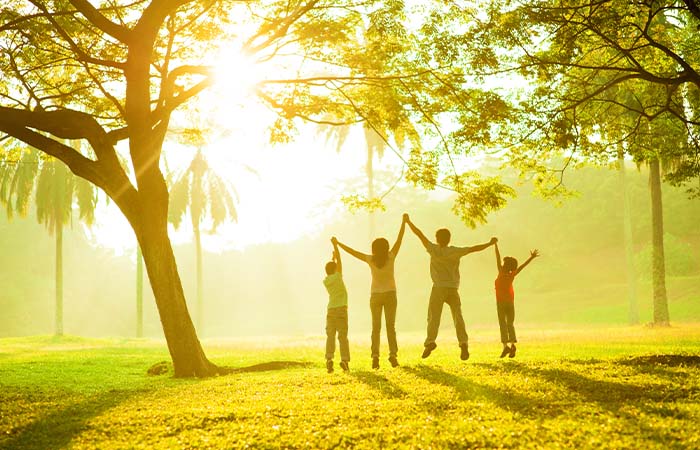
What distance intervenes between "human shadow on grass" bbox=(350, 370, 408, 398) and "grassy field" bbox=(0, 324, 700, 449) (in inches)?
0.7

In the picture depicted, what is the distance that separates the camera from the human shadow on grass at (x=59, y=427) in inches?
305

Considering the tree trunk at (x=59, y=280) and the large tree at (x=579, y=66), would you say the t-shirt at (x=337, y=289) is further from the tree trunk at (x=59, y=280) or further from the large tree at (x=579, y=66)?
the tree trunk at (x=59, y=280)

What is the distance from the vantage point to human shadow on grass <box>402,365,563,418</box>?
8124 millimetres

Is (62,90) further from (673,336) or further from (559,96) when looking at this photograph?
(673,336)

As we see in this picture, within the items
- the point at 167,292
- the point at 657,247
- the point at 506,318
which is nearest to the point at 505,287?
the point at 506,318

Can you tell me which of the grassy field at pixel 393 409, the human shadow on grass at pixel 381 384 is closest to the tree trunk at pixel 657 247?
the grassy field at pixel 393 409

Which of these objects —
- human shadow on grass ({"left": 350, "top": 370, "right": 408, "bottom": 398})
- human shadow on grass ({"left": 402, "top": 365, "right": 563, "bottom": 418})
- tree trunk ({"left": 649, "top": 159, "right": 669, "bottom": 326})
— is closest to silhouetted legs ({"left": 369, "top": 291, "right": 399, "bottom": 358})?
human shadow on grass ({"left": 350, "top": 370, "right": 408, "bottom": 398})

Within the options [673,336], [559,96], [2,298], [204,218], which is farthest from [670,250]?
[2,298]

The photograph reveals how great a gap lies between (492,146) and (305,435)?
375 inches

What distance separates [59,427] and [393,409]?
13.6 feet

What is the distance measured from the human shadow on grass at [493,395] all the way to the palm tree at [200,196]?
3402 cm

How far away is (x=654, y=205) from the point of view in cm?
3097

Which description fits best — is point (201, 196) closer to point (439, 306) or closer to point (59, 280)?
point (59, 280)

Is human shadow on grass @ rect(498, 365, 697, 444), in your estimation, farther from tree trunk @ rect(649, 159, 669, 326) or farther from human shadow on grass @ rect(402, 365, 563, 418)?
tree trunk @ rect(649, 159, 669, 326)
